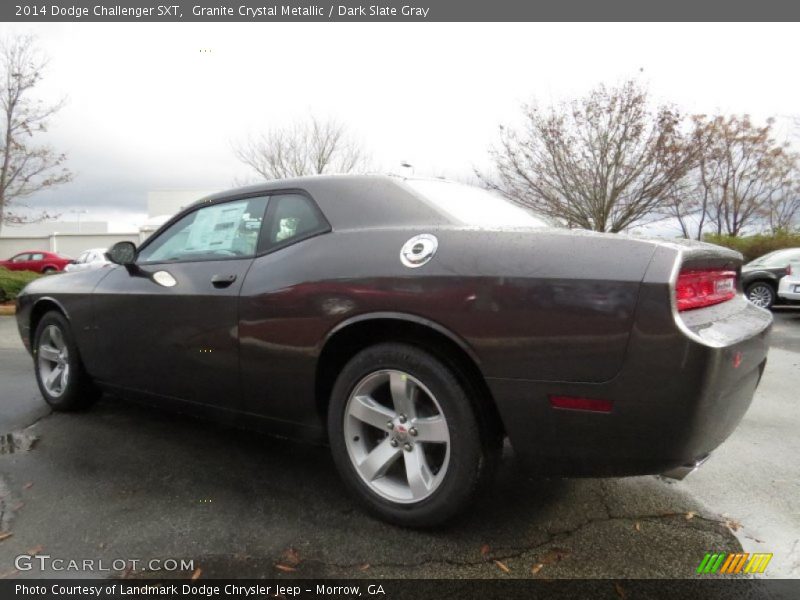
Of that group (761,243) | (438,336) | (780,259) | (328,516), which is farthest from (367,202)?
(761,243)

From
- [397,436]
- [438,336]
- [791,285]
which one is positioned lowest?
[791,285]

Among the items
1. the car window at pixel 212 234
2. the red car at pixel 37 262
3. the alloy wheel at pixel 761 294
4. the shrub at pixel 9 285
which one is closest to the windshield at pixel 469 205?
the car window at pixel 212 234

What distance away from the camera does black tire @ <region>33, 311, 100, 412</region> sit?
12.5ft

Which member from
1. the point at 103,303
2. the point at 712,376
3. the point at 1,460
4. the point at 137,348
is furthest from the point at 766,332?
the point at 1,460

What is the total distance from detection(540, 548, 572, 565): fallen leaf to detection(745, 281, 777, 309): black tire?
12.0m

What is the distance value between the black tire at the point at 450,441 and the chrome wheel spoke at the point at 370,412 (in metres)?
0.05

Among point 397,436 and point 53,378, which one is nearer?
point 397,436

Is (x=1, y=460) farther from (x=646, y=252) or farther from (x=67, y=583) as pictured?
(x=646, y=252)

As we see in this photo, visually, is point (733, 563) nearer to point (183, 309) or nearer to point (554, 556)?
point (554, 556)

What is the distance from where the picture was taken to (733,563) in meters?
2.10

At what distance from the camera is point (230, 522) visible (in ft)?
7.94

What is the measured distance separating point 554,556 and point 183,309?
86.9 inches

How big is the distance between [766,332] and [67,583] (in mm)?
2984

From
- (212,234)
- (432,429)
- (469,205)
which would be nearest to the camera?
(432,429)
